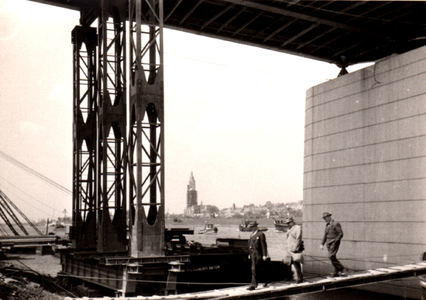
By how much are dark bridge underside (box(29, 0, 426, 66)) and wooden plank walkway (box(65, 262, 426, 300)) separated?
12362 mm

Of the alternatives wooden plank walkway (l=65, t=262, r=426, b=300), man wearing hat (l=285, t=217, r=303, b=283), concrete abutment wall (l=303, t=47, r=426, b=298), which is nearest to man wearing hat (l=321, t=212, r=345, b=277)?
wooden plank walkway (l=65, t=262, r=426, b=300)

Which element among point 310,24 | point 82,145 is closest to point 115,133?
point 82,145

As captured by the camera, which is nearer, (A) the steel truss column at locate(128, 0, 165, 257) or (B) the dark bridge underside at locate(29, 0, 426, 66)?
(A) the steel truss column at locate(128, 0, 165, 257)

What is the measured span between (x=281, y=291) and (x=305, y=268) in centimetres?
1576

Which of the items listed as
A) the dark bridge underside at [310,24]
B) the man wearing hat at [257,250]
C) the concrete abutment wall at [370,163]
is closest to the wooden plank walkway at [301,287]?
the man wearing hat at [257,250]

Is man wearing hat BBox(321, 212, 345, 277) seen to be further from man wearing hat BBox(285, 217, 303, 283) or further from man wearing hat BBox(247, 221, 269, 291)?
man wearing hat BBox(247, 221, 269, 291)

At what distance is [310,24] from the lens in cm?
2712

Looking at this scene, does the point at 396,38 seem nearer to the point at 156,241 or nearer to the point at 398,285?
the point at 398,285

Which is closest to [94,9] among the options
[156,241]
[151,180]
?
[151,180]

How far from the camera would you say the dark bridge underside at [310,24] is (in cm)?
2406

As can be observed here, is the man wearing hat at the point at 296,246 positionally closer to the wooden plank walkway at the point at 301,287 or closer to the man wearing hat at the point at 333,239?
the wooden plank walkway at the point at 301,287

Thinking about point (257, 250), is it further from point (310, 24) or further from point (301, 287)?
point (310, 24)

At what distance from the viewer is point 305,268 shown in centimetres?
2816

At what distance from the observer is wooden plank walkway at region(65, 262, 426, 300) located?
12.8 metres
